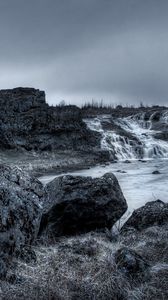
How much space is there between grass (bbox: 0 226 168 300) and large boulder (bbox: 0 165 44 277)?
10.9 inches

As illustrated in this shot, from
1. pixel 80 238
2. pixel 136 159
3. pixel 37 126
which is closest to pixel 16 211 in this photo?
pixel 80 238

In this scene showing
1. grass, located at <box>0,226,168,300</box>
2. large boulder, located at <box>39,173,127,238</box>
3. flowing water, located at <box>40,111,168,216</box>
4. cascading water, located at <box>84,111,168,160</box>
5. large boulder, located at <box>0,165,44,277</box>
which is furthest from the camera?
cascading water, located at <box>84,111,168,160</box>

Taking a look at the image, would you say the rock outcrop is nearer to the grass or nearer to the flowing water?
the flowing water

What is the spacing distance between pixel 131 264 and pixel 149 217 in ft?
11.1

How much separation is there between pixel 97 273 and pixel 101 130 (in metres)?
40.0

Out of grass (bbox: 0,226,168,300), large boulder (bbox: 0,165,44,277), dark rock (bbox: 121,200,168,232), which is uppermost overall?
large boulder (bbox: 0,165,44,277)

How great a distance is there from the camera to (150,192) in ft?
52.0

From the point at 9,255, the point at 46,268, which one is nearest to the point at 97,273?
the point at 46,268

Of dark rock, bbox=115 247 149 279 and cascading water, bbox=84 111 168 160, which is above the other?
dark rock, bbox=115 247 149 279

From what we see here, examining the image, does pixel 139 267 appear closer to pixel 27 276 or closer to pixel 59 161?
pixel 27 276

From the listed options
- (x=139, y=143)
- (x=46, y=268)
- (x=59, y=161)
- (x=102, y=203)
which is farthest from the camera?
(x=139, y=143)

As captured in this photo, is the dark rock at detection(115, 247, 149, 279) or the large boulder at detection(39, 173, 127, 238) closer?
the dark rock at detection(115, 247, 149, 279)

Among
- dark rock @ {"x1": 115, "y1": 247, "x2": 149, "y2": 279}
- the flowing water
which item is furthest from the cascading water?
dark rock @ {"x1": 115, "y1": 247, "x2": 149, "y2": 279}

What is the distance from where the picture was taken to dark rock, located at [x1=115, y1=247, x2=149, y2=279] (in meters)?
5.00
